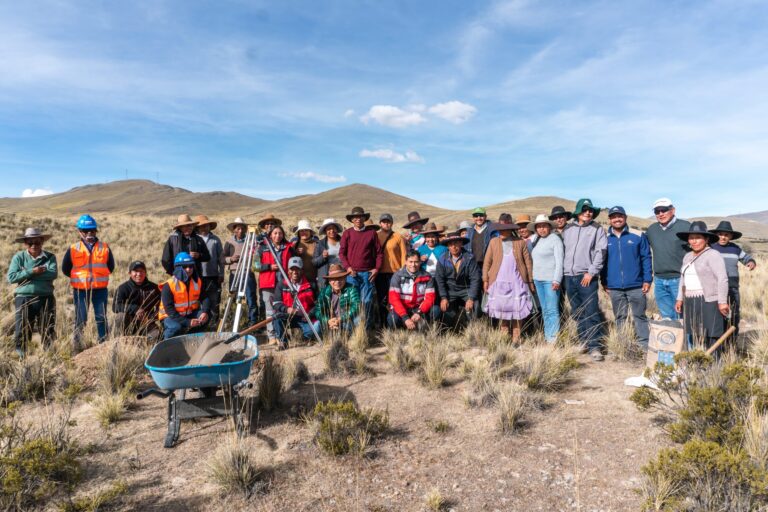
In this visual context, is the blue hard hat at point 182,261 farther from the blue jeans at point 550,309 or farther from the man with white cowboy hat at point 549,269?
the blue jeans at point 550,309

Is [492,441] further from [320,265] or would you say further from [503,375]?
[320,265]

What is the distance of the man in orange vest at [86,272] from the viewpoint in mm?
6445

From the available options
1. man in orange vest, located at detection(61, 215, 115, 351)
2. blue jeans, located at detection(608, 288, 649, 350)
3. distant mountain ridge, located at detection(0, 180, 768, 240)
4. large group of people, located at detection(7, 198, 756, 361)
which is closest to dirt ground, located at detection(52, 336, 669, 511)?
blue jeans, located at detection(608, 288, 649, 350)

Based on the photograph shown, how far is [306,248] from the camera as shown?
812 cm

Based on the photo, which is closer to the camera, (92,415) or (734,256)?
(92,415)

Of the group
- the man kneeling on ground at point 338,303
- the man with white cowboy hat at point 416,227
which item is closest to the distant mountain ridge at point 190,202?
the man with white cowboy hat at point 416,227

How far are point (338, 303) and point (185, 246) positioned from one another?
8.92 ft

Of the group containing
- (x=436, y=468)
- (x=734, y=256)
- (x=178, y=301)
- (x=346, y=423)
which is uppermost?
(x=734, y=256)

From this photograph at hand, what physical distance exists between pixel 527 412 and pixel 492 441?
27.2 inches

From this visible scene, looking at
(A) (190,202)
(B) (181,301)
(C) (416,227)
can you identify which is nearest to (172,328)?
(B) (181,301)

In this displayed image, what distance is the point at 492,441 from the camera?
4.03 m

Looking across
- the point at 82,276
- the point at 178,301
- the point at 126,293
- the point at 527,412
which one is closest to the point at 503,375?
the point at 527,412

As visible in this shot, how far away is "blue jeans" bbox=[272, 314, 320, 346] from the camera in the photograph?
7.05m

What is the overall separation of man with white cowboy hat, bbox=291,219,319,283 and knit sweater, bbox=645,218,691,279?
18.0ft
